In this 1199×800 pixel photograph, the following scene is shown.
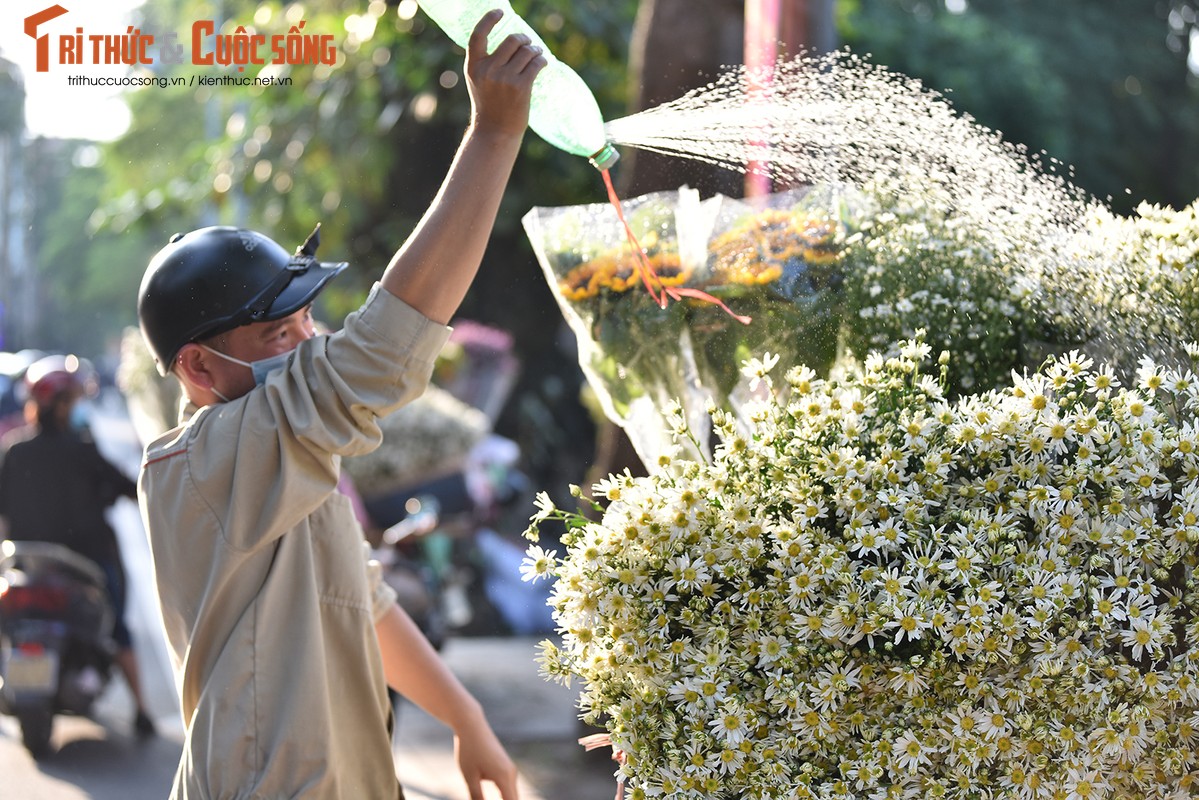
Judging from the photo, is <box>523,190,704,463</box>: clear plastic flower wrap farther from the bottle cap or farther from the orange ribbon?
the bottle cap

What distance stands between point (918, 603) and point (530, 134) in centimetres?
668

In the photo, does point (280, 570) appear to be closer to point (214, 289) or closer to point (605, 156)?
point (214, 289)

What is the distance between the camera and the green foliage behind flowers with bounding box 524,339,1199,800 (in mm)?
1685

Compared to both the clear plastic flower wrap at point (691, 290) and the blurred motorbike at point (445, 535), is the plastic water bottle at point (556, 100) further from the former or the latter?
the blurred motorbike at point (445, 535)

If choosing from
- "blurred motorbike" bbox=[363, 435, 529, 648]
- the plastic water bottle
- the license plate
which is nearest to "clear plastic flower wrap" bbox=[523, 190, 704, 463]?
the plastic water bottle

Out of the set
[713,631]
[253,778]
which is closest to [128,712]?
[253,778]

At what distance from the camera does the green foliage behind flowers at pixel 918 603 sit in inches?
66.3

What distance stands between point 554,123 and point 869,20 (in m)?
16.9

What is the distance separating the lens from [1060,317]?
2.01m

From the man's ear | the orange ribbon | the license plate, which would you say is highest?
the orange ribbon

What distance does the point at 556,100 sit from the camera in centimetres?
206

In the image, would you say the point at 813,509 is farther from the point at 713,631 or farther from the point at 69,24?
the point at 69,24

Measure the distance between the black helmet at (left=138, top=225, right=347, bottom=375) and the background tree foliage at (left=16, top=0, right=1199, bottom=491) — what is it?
4.01 ft

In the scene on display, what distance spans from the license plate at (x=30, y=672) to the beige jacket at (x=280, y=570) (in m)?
4.64
